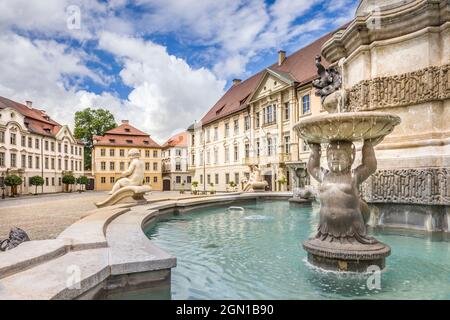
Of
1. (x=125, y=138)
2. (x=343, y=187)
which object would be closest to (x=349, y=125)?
(x=343, y=187)

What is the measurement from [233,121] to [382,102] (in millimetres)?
36224

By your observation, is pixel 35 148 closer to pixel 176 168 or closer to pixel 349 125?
pixel 176 168

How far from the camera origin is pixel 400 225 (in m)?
7.00

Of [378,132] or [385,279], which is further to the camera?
[378,132]

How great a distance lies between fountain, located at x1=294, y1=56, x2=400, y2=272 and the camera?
13.8 ft

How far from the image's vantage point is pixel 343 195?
4652 millimetres

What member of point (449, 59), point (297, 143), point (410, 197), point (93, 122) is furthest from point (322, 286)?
point (93, 122)

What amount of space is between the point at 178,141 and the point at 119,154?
1310cm

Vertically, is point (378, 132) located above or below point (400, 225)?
above

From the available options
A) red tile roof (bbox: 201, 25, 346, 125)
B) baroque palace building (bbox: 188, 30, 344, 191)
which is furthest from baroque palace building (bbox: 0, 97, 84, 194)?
red tile roof (bbox: 201, 25, 346, 125)

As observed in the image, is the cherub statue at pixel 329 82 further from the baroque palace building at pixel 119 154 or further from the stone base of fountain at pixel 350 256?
the baroque palace building at pixel 119 154

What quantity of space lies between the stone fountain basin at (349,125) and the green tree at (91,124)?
64.7 m

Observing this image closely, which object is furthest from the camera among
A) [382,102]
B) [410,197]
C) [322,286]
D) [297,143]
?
[297,143]

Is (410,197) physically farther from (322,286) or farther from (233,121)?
(233,121)
